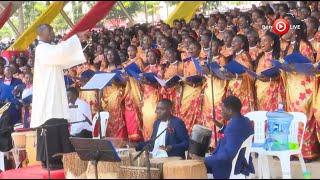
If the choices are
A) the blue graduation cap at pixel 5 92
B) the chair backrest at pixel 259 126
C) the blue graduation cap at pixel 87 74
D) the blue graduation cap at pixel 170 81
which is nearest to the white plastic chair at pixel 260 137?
the chair backrest at pixel 259 126

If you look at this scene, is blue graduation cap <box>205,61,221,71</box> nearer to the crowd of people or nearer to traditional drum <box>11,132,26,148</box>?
the crowd of people

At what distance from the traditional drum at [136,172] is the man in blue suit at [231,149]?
1.77ft

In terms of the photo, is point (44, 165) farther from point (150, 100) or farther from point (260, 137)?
point (150, 100)

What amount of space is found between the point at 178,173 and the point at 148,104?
4281mm

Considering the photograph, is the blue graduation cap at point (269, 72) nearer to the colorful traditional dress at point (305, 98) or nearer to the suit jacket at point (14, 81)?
the colorful traditional dress at point (305, 98)

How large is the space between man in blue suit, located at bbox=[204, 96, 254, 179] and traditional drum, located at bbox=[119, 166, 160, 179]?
540 millimetres

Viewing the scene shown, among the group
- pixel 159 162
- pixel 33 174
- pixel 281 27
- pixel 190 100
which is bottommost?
pixel 33 174

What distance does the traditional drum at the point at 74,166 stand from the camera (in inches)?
292

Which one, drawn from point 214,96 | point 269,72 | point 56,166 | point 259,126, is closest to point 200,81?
point 214,96

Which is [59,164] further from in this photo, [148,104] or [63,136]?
[148,104]

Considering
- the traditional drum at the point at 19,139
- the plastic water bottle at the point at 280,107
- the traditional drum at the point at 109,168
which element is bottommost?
the traditional drum at the point at 109,168

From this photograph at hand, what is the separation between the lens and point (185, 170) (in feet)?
21.5

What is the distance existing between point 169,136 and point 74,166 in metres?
1.09

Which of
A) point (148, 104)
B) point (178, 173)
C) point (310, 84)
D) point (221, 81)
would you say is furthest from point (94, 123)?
point (178, 173)
